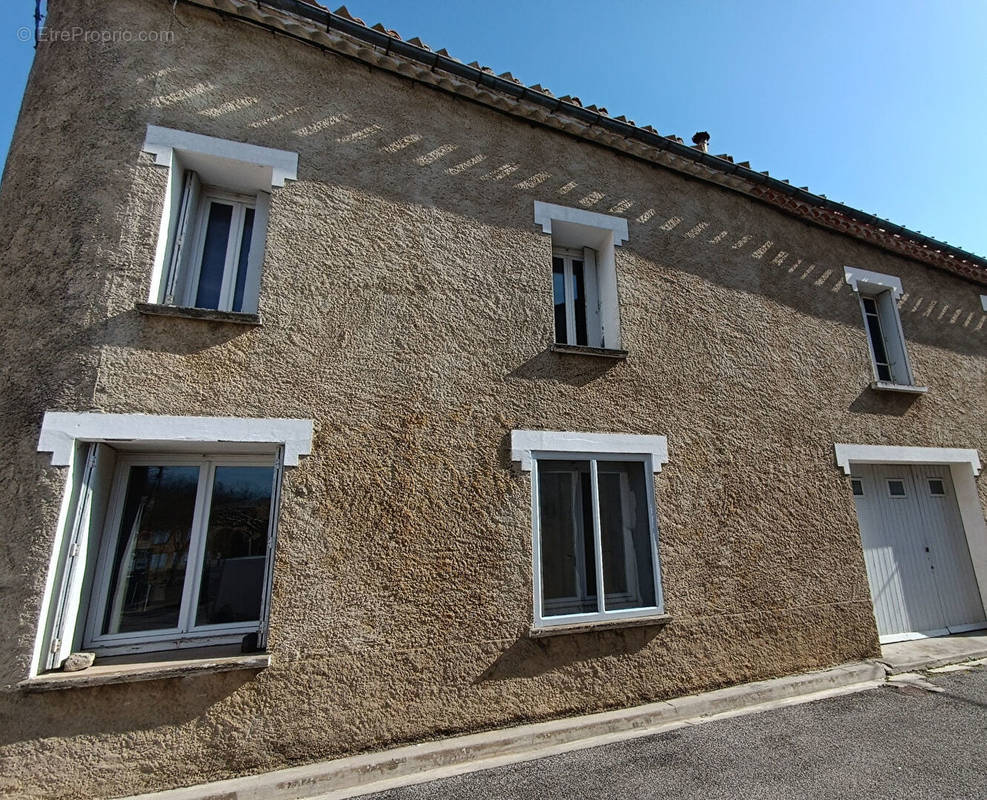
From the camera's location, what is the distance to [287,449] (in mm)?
4012

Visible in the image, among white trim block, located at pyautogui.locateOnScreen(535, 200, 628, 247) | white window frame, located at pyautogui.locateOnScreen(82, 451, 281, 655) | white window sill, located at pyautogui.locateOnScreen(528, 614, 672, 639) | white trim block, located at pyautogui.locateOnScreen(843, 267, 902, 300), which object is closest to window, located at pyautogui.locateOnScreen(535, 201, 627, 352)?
white trim block, located at pyautogui.locateOnScreen(535, 200, 628, 247)

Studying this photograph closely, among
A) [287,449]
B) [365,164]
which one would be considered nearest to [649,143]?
[365,164]

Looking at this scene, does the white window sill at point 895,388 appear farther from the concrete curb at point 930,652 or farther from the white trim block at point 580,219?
the white trim block at point 580,219

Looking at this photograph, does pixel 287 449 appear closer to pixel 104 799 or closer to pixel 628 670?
pixel 104 799

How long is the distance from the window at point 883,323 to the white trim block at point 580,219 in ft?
13.3

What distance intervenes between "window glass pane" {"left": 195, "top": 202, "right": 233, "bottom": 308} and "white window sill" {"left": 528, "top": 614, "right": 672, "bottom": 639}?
4.19m

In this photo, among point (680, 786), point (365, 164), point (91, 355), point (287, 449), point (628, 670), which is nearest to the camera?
point (680, 786)

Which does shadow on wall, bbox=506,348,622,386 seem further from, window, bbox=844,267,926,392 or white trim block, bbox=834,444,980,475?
window, bbox=844,267,926,392

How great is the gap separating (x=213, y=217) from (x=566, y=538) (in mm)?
4698

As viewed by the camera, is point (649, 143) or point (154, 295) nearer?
point (154, 295)

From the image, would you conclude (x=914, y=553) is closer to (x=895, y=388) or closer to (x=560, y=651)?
(x=895, y=388)

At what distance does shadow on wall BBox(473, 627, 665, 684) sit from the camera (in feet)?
13.8

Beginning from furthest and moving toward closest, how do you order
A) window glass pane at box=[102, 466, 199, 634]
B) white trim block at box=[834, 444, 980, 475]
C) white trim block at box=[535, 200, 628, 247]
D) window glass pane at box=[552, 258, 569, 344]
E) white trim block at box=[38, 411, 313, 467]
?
white trim block at box=[834, 444, 980, 475], window glass pane at box=[552, 258, 569, 344], white trim block at box=[535, 200, 628, 247], window glass pane at box=[102, 466, 199, 634], white trim block at box=[38, 411, 313, 467]

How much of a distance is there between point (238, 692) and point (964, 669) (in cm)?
765
